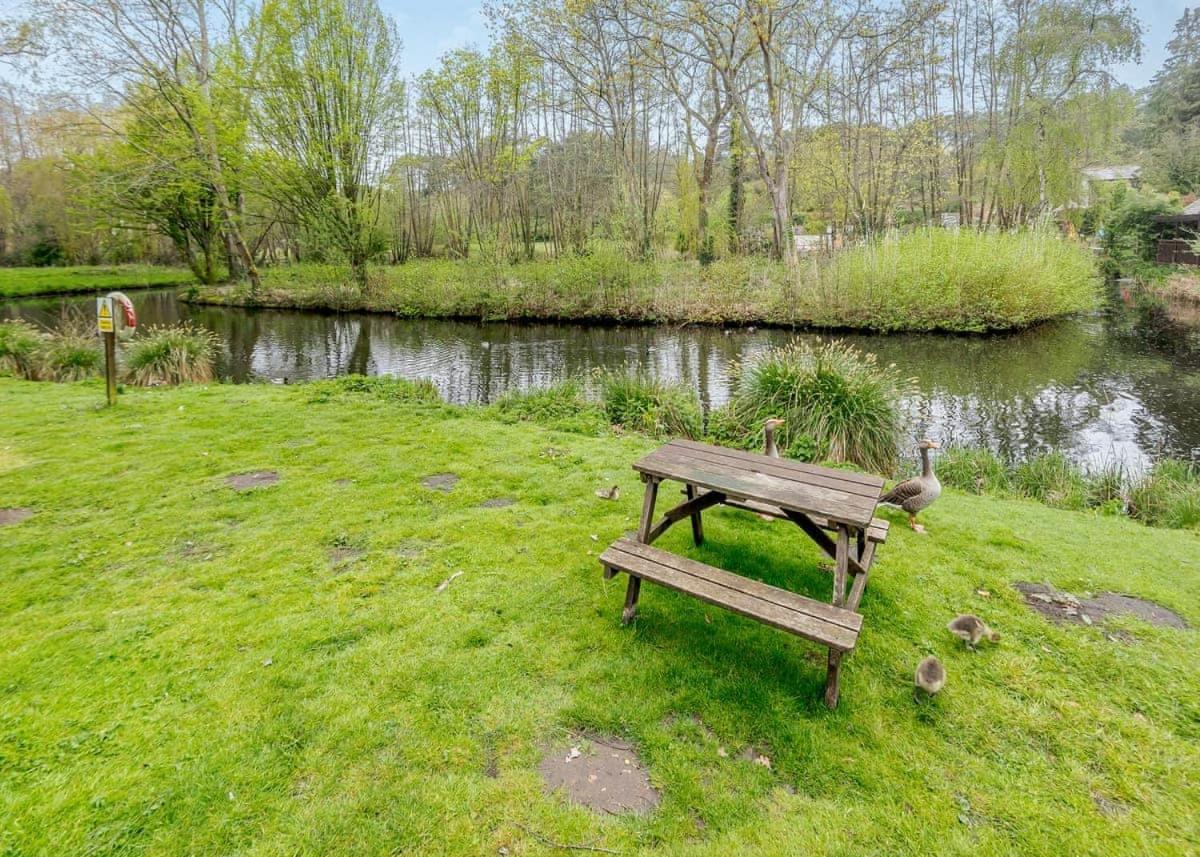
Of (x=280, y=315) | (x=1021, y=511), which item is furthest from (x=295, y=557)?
(x=280, y=315)

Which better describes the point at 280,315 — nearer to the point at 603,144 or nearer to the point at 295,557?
the point at 603,144

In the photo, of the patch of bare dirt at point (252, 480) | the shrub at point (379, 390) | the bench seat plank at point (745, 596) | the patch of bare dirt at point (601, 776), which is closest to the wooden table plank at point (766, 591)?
the bench seat plank at point (745, 596)

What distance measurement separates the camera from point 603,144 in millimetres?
21672

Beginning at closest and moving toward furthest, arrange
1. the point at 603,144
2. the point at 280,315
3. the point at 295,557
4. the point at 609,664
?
the point at 609,664
the point at 295,557
the point at 280,315
the point at 603,144

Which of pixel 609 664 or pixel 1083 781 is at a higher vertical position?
pixel 609 664

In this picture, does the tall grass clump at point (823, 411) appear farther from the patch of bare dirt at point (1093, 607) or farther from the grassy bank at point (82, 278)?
the grassy bank at point (82, 278)

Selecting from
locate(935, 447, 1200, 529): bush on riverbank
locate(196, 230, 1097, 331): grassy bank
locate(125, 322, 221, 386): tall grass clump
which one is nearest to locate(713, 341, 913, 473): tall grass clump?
locate(935, 447, 1200, 529): bush on riverbank

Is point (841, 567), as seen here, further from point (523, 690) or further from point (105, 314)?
point (105, 314)

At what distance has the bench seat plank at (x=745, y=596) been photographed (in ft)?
7.23

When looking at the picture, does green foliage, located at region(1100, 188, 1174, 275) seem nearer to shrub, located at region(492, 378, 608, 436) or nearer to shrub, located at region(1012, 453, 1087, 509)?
shrub, located at region(1012, 453, 1087, 509)

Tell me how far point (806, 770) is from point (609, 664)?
91cm

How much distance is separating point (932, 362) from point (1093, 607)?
929 centimetres

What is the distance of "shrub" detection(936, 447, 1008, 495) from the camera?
5.84m

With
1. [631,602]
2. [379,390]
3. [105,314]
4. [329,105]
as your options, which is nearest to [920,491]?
[631,602]
